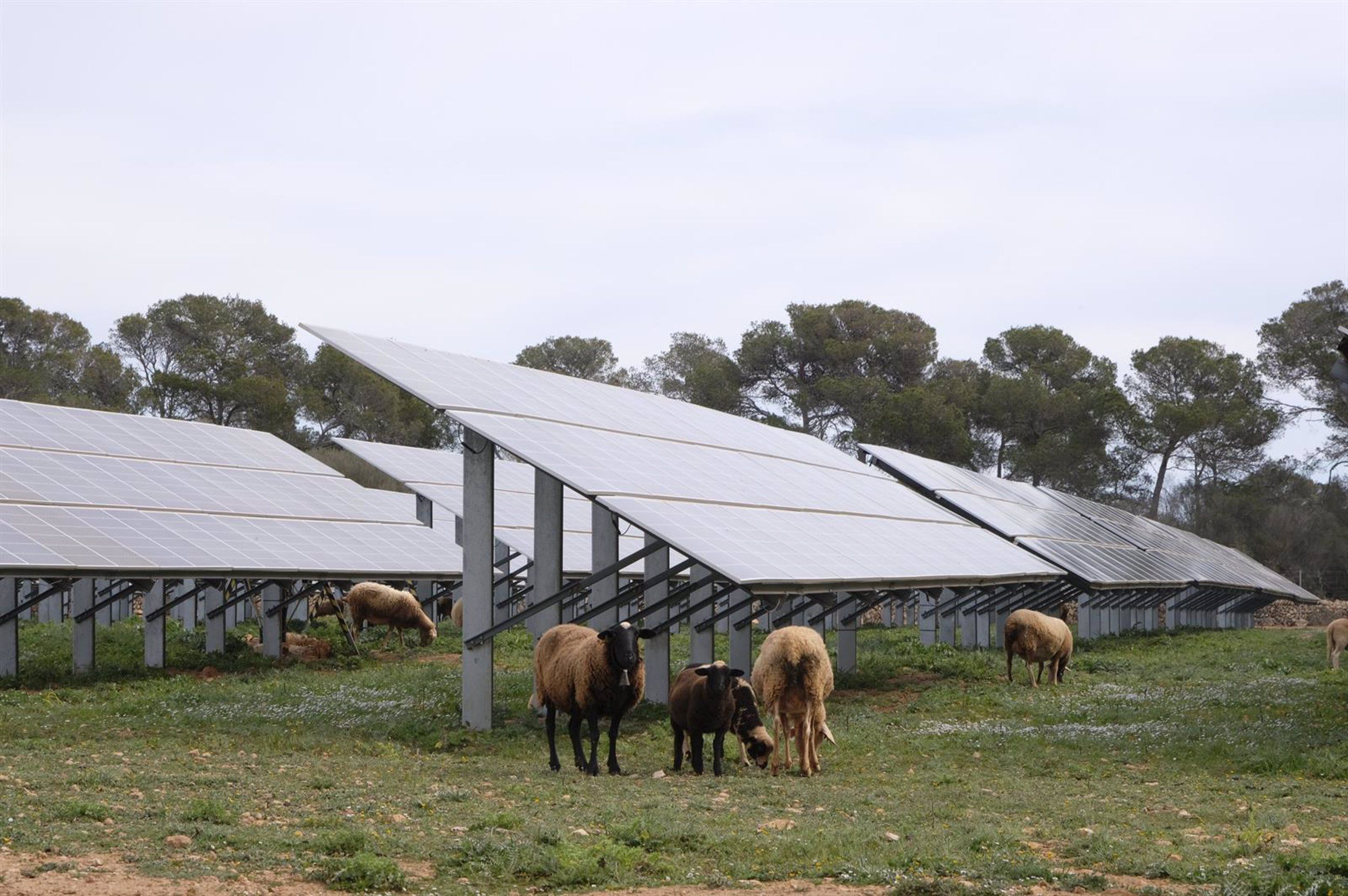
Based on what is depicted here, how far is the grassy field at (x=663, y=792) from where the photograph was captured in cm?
957

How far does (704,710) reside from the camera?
15.3 meters

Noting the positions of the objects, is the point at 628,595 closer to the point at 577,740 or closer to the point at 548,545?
the point at 548,545

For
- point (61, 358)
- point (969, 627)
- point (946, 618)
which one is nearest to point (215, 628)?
point (969, 627)

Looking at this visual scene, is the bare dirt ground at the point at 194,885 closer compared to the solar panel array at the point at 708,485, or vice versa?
the bare dirt ground at the point at 194,885

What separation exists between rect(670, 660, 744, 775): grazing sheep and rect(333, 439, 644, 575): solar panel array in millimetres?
14293

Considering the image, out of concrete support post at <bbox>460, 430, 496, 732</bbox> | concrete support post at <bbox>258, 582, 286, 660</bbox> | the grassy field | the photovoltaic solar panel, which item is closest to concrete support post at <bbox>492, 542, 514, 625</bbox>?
concrete support post at <bbox>258, 582, 286, 660</bbox>

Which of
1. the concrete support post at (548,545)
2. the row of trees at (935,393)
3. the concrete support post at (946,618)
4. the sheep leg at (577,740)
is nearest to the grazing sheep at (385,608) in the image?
the concrete support post at (946,618)

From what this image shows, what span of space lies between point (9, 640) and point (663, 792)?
15670 mm

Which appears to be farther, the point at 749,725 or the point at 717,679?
the point at 749,725

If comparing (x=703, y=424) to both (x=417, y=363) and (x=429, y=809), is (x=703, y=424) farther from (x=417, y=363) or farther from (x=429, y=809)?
(x=429, y=809)

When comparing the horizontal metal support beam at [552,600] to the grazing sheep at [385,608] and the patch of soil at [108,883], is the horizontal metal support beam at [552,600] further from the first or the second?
the grazing sheep at [385,608]

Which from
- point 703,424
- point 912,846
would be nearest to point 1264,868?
point 912,846

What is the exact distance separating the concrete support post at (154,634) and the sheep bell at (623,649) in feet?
46.1

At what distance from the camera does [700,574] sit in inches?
833
